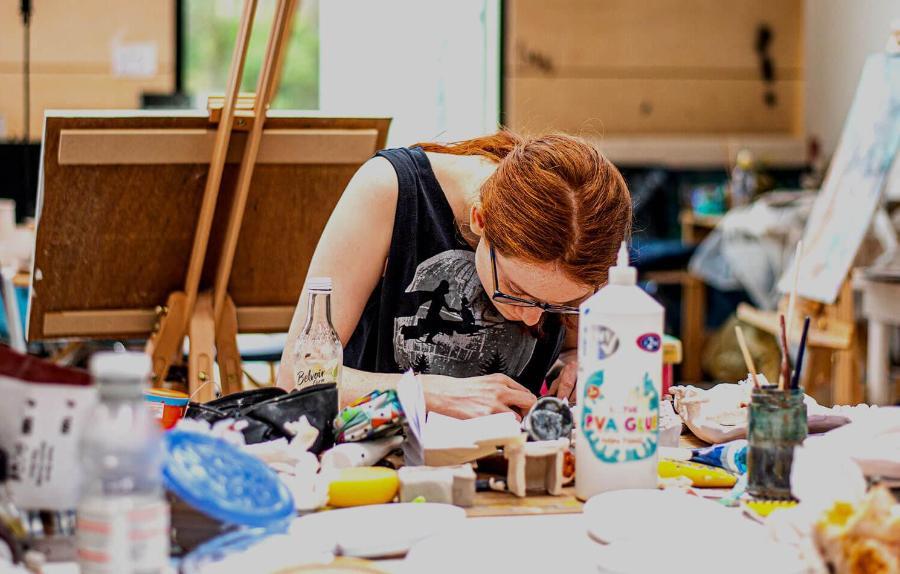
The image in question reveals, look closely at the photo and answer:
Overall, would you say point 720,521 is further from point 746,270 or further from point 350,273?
point 746,270

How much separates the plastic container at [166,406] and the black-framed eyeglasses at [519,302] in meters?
0.49

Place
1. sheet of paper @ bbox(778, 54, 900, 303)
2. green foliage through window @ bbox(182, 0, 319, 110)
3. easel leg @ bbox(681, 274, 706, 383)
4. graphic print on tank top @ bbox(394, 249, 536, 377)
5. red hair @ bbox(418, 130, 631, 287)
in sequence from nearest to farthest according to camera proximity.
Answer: red hair @ bbox(418, 130, 631, 287), graphic print on tank top @ bbox(394, 249, 536, 377), sheet of paper @ bbox(778, 54, 900, 303), easel leg @ bbox(681, 274, 706, 383), green foliage through window @ bbox(182, 0, 319, 110)

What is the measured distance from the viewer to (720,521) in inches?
40.4

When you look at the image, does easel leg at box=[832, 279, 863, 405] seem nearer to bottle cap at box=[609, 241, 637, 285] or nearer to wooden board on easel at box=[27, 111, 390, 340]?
wooden board on easel at box=[27, 111, 390, 340]

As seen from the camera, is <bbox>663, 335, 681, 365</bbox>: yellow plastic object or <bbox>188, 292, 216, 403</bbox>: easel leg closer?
<bbox>188, 292, 216, 403</bbox>: easel leg

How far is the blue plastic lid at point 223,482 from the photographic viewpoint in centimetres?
89

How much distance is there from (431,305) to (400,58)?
480cm

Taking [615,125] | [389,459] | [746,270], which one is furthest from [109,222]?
[615,125]

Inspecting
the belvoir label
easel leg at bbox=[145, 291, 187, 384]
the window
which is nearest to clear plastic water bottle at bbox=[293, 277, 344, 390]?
the belvoir label

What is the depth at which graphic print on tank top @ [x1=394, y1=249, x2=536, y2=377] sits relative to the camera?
173 centimetres

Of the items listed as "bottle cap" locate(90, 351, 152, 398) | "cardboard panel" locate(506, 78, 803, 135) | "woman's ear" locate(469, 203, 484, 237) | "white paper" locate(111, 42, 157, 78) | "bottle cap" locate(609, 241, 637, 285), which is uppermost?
"white paper" locate(111, 42, 157, 78)

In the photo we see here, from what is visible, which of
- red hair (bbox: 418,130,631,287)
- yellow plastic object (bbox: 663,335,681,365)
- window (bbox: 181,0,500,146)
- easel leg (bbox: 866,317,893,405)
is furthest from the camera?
window (bbox: 181,0,500,146)

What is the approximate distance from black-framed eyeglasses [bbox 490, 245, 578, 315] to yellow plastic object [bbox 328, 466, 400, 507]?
53 centimetres

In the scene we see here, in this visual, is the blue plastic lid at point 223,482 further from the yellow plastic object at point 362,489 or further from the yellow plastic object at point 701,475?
the yellow plastic object at point 701,475
